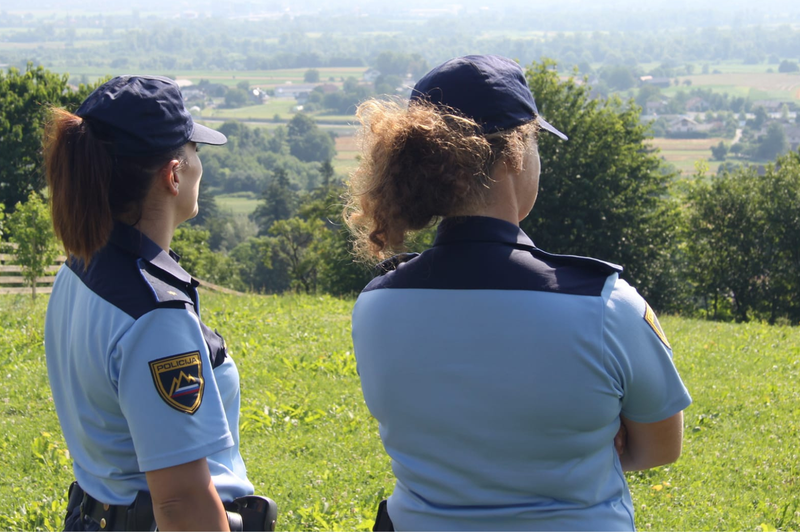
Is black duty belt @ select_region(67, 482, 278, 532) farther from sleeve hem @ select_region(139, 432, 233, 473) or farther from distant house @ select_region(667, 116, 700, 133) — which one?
distant house @ select_region(667, 116, 700, 133)

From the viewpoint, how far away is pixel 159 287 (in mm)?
1851

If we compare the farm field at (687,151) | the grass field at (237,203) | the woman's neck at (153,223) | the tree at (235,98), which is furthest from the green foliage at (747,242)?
the tree at (235,98)

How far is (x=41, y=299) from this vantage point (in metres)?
10.9

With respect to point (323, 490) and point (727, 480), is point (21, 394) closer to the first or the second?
point (323, 490)

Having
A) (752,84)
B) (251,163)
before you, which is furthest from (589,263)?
(752,84)

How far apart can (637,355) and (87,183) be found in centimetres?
153

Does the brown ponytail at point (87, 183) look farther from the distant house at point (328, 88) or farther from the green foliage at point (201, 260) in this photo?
the distant house at point (328, 88)

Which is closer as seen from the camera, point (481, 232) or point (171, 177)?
point (481, 232)

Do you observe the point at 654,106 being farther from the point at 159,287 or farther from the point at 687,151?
the point at 159,287

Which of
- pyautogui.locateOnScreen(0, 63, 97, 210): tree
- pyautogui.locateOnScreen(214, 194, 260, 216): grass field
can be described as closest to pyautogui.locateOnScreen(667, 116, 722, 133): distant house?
pyautogui.locateOnScreen(214, 194, 260, 216): grass field

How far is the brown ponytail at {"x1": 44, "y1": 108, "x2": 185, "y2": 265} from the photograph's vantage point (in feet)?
6.26

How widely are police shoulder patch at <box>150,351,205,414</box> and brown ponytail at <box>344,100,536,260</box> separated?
2.14 ft

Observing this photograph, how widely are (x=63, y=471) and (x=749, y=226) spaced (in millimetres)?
31374

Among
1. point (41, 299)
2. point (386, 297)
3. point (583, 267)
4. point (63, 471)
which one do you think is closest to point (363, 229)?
point (386, 297)
